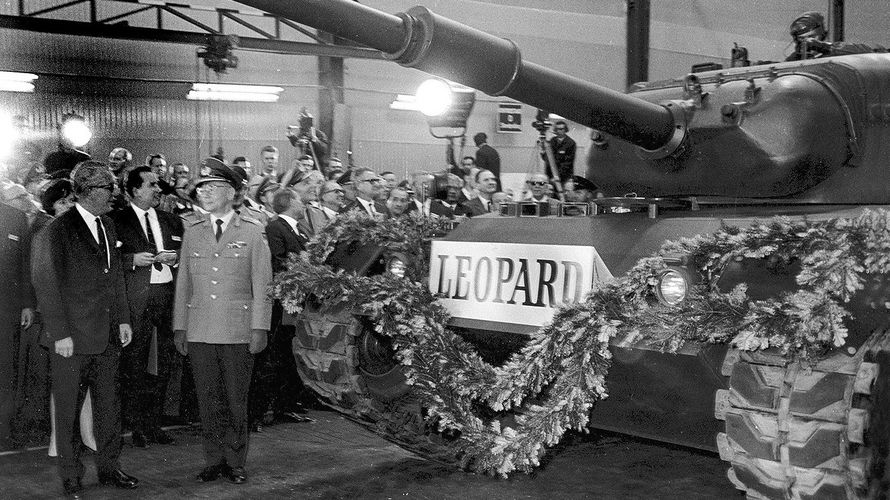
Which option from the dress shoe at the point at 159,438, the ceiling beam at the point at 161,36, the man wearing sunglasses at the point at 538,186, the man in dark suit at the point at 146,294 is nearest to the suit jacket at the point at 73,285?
the man in dark suit at the point at 146,294

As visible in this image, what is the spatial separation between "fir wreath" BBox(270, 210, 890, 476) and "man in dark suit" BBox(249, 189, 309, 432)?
156cm

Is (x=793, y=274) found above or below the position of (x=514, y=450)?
above

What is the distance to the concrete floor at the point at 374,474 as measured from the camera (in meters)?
6.25

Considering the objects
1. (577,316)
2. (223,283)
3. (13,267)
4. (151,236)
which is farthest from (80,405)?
(577,316)

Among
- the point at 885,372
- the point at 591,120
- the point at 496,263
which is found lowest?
the point at 885,372

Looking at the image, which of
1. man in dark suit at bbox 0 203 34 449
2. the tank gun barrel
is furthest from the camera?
the tank gun barrel

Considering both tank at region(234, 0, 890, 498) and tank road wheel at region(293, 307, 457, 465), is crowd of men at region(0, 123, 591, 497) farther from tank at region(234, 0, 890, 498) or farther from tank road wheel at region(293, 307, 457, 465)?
tank at region(234, 0, 890, 498)

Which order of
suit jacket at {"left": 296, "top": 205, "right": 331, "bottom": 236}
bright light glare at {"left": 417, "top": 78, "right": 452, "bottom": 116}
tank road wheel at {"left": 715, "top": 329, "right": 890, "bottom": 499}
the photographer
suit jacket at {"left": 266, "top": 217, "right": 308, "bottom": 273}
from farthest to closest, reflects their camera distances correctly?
1. the photographer
2. bright light glare at {"left": 417, "top": 78, "right": 452, "bottom": 116}
3. suit jacket at {"left": 296, "top": 205, "right": 331, "bottom": 236}
4. suit jacket at {"left": 266, "top": 217, "right": 308, "bottom": 273}
5. tank road wheel at {"left": 715, "top": 329, "right": 890, "bottom": 499}

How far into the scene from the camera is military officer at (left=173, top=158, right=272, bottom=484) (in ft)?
21.4

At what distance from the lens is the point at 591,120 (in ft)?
17.1

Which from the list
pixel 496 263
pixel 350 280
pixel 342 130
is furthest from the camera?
pixel 342 130

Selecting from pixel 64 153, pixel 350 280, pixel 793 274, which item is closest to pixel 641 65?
pixel 64 153

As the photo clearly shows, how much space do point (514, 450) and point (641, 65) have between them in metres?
8.61

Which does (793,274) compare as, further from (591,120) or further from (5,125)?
(5,125)
